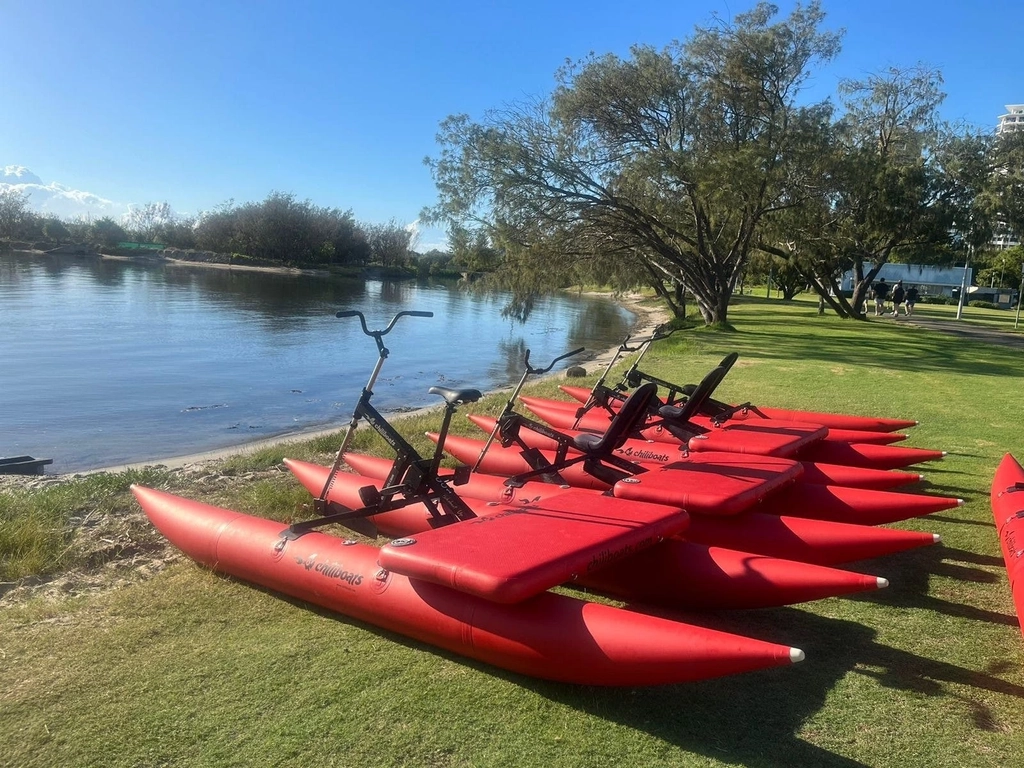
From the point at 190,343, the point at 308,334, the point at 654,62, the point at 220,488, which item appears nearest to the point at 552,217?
the point at 654,62

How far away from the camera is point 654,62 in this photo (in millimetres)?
22094

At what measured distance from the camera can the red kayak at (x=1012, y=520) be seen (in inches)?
153

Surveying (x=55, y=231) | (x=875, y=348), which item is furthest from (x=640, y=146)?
(x=55, y=231)

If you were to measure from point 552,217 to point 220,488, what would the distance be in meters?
17.0

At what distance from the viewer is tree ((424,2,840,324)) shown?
2145cm

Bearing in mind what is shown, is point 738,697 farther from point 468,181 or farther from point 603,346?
point 603,346

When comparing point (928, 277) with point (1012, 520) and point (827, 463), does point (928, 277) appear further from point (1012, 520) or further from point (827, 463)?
point (1012, 520)

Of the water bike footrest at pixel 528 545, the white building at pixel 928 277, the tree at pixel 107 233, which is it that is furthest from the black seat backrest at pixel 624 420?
the tree at pixel 107 233

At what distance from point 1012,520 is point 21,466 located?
9841 mm

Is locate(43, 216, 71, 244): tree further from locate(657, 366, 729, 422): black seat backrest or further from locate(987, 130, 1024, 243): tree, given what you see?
locate(657, 366, 729, 422): black seat backrest

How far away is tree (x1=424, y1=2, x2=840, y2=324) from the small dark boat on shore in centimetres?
1546

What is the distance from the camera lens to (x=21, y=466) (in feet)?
28.3

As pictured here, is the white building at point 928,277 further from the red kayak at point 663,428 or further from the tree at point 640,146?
the red kayak at point 663,428

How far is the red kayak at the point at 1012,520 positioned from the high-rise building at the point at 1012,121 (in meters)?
27.8
